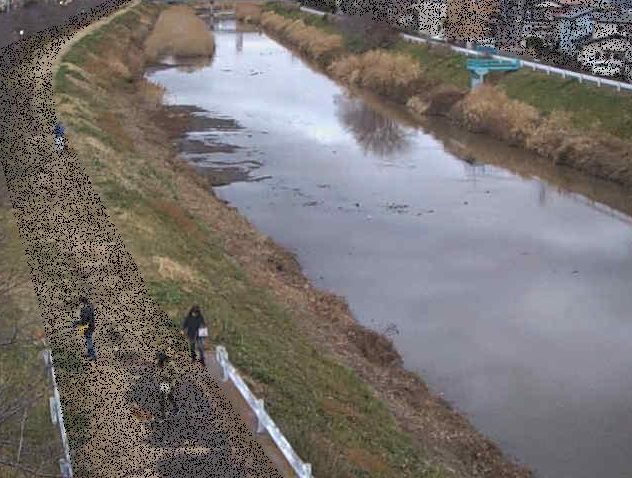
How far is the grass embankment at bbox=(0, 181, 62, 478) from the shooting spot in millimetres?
9289

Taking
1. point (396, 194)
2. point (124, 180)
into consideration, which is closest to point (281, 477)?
point (124, 180)

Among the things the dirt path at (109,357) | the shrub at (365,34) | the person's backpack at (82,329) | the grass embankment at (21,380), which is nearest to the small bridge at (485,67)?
the shrub at (365,34)

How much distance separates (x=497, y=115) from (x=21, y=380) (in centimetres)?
3467

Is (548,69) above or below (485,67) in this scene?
above

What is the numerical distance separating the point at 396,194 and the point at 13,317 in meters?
20.5

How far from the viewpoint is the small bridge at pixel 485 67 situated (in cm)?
4719

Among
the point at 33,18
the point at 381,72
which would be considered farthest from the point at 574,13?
the point at 33,18

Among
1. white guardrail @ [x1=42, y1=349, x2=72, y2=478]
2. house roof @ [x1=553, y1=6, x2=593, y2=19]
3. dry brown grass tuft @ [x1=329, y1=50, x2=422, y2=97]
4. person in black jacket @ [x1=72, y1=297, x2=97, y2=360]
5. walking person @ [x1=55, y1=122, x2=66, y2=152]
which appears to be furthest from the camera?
house roof @ [x1=553, y1=6, x2=593, y2=19]

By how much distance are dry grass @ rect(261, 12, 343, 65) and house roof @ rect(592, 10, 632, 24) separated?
2239 centimetres

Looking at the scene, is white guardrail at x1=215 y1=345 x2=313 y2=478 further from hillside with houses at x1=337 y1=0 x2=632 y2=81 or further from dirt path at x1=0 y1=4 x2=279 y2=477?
hillside with houses at x1=337 y1=0 x2=632 y2=81

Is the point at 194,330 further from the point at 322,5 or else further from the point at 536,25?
the point at 322,5

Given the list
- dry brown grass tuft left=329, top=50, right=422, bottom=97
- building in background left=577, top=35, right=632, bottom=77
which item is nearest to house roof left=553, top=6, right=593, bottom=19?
building in background left=577, top=35, right=632, bottom=77

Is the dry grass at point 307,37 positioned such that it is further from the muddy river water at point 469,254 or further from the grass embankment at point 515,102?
the muddy river water at point 469,254

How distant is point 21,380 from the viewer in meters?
12.1
